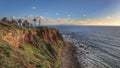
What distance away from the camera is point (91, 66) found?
35.6m

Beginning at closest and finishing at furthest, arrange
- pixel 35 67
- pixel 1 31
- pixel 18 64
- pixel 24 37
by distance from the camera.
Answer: pixel 18 64
pixel 35 67
pixel 1 31
pixel 24 37

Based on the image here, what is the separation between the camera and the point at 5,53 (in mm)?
20625

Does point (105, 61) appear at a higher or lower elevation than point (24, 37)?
lower

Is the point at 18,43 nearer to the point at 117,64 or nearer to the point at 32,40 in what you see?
the point at 32,40

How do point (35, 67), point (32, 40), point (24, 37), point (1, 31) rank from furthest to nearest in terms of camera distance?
point (32, 40) < point (24, 37) < point (1, 31) < point (35, 67)

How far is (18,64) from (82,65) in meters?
21.1

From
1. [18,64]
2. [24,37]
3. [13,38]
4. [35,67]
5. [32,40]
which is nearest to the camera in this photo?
[18,64]

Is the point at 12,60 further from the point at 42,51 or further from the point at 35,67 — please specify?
the point at 42,51

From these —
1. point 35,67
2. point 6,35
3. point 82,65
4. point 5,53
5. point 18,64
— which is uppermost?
point 6,35

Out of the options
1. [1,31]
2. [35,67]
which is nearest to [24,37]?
[1,31]

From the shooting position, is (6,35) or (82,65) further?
(82,65)

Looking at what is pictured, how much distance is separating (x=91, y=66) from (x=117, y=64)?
303 inches

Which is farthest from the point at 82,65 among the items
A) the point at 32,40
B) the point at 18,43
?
the point at 18,43

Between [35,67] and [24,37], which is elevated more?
[24,37]
